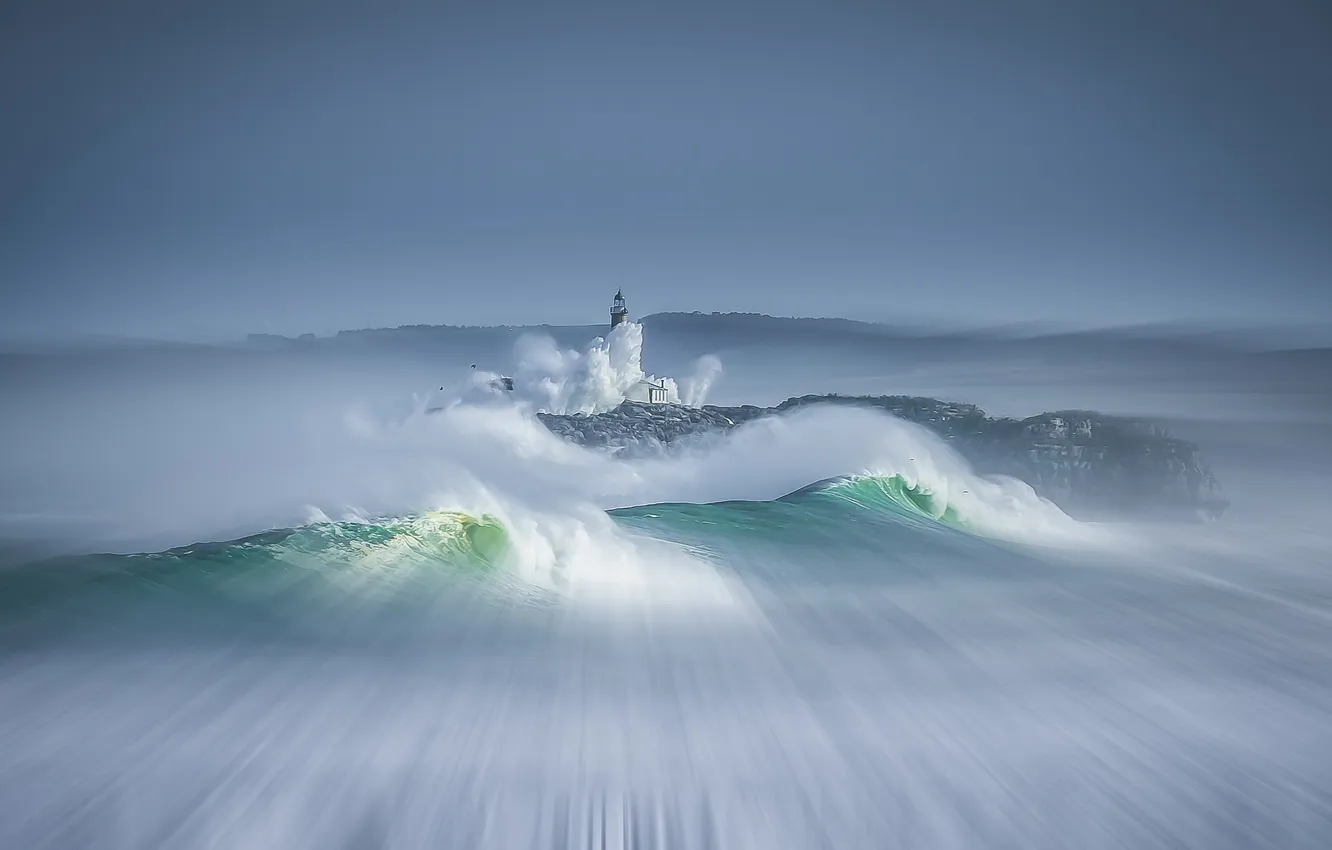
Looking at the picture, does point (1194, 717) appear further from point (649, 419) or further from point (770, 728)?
point (649, 419)

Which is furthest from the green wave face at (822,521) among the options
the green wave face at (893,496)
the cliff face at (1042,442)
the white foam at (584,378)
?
the white foam at (584,378)

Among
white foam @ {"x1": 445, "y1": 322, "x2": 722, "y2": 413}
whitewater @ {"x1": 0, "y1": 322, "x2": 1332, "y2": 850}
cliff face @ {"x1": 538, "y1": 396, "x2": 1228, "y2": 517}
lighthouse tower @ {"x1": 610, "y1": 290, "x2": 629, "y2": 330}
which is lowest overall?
whitewater @ {"x1": 0, "y1": 322, "x2": 1332, "y2": 850}

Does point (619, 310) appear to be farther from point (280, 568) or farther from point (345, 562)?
point (280, 568)

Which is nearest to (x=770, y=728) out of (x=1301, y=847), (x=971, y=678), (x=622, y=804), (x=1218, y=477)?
(x=622, y=804)

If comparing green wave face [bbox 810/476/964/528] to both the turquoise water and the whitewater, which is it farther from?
the turquoise water

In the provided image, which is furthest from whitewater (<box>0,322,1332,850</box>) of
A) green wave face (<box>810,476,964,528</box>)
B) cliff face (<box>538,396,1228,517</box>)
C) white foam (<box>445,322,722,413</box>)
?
cliff face (<box>538,396,1228,517</box>)
